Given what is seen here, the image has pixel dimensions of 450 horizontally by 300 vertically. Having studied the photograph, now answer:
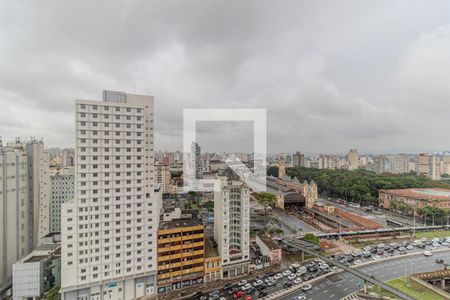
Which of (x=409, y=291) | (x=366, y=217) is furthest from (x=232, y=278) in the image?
(x=366, y=217)

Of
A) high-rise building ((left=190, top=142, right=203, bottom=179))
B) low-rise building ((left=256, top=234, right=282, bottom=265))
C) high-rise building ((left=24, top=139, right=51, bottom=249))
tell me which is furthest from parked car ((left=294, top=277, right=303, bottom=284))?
high-rise building ((left=24, top=139, right=51, bottom=249))

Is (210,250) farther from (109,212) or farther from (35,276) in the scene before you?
(35,276)

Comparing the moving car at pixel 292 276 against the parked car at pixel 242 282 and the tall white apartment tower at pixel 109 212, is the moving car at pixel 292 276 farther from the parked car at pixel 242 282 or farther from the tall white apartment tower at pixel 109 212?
the tall white apartment tower at pixel 109 212

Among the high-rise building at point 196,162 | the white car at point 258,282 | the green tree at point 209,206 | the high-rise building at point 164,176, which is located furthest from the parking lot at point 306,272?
the high-rise building at point 164,176

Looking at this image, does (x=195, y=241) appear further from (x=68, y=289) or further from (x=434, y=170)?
(x=434, y=170)

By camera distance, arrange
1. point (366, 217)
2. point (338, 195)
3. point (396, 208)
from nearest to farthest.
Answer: point (366, 217)
point (396, 208)
point (338, 195)

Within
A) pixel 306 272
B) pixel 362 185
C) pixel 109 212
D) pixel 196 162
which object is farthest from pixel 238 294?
pixel 362 185

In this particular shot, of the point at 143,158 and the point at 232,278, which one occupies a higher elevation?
the point at 143,158

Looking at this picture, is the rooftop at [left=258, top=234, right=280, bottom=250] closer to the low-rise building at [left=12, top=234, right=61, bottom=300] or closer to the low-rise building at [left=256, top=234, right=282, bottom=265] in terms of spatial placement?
the low-rise building at [left=256, top=234, right=282, bottom=265]
